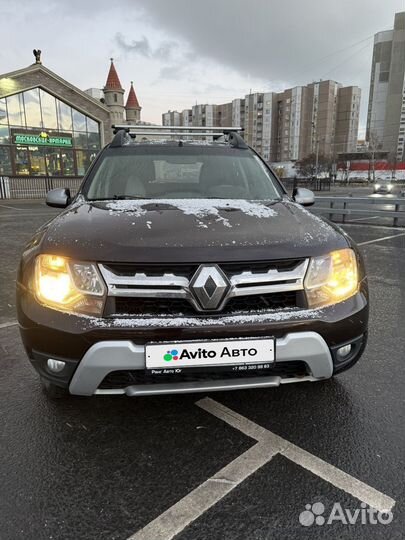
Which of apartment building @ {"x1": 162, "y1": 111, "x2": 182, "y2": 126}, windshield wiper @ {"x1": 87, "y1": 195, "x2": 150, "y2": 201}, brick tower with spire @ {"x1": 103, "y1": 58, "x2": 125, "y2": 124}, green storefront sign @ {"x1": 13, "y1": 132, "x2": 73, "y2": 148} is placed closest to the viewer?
windshield wiper @ {"x1": 87, "y1": 195, "x2": 150, "y2": 201}

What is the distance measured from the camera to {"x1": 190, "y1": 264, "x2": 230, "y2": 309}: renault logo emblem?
77.4 inches

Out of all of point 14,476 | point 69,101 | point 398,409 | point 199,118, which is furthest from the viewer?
point 199,118

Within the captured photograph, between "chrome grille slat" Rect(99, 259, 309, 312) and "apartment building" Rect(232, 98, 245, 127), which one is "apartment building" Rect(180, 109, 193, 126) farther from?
"chrome grille slat" Rect(99, 259, 309, 312)

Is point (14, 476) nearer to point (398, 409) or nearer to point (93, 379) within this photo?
point (93, 379)

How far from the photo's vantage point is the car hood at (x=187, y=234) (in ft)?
6.56

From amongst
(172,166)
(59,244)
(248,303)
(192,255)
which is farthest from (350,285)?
(172,166)

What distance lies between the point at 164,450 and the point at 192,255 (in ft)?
3.42

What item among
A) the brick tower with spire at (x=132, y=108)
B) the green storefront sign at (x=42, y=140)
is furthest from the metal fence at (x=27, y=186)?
the brick tower with spire at (x=132, y=108)

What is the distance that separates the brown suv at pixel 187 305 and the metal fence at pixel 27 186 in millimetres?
23708

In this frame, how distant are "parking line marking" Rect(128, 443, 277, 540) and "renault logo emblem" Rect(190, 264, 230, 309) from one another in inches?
31.8

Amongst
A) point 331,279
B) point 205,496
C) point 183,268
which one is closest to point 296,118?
point 331,279

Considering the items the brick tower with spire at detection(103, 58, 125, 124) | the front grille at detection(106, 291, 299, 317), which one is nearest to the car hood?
the front grille at detection(106, 291, 299, 317)

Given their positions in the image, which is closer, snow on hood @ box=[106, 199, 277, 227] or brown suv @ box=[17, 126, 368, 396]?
brown suv @ box=[17, 126, 368, 396]

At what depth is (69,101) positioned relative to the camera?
29.7 metres
